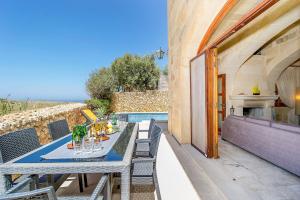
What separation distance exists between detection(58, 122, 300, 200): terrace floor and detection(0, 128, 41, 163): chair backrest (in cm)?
76

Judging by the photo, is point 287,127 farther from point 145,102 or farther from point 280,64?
point 145,102

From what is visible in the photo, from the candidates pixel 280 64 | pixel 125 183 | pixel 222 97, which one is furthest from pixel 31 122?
pixel 280 64

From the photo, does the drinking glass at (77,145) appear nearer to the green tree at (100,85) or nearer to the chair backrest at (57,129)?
the chair backrest at (57,129)

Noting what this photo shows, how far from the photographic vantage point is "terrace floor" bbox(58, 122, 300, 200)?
2.11 m

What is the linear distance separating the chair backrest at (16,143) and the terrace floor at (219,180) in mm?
758

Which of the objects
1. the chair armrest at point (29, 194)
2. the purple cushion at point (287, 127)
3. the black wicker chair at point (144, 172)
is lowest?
the black wicker chair at point (144, 172)

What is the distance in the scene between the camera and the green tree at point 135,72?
14.4m

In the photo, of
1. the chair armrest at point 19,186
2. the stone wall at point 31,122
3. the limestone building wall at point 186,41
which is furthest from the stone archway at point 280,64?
the stone wall at point 31,122

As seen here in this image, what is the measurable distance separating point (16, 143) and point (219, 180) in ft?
8.26

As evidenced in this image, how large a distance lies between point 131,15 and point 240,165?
59.2 feet

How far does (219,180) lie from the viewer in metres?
2.43

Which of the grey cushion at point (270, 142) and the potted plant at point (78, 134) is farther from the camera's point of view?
the grey cushion at point (270, 142)

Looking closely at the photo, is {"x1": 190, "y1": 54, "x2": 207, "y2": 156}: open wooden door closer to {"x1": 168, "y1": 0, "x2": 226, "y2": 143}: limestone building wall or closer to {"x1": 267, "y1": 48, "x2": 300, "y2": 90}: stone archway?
{"x1": 168, "y1": 0, "x2": 226, "y2": 143}: limestone building wall

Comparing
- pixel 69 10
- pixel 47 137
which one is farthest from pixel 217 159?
pixel 69 10
